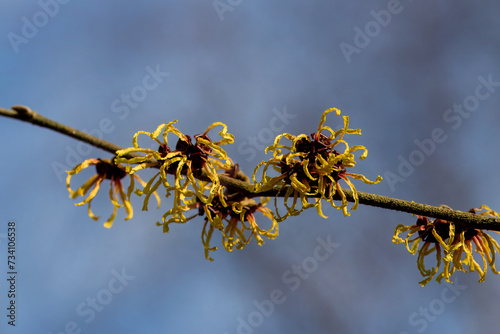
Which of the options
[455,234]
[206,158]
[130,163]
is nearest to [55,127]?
[130,163]

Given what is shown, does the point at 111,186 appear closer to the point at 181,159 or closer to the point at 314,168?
the point at 181,159

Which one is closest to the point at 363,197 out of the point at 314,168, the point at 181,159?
the point at 314,168

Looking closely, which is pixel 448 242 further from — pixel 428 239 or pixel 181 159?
pixel 181 159

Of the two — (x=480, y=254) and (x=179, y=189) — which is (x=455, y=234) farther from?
(x=179, y=189)

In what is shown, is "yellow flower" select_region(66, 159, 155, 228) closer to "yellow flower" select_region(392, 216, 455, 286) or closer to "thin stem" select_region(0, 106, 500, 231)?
"thin stem" select_region(0, 106, 500, 231)

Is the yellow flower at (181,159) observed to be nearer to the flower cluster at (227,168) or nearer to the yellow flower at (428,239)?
the flower cluster at (227,168)

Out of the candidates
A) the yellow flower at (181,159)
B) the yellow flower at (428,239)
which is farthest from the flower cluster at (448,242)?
the yellow flower at (181,159)
